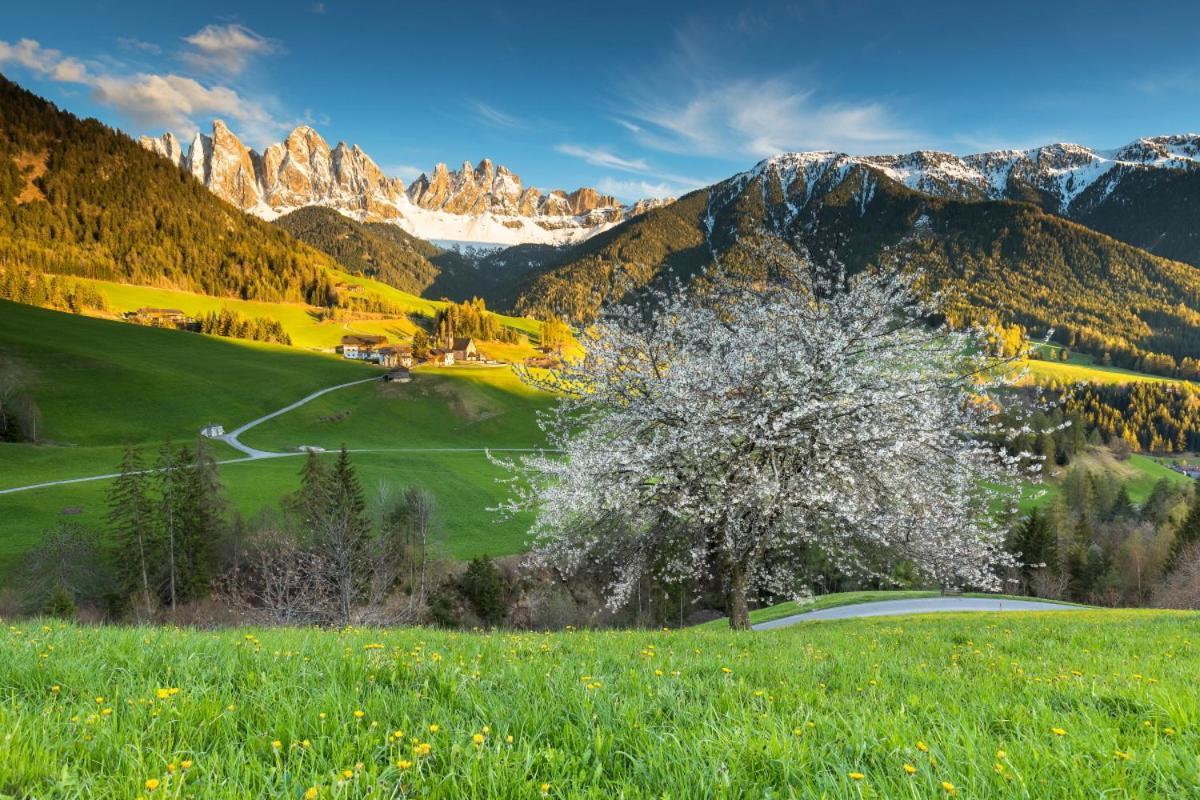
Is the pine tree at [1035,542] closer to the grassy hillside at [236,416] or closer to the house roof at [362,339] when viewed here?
the grassy hillside at [236,416]

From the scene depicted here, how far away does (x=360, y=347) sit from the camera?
499 feet

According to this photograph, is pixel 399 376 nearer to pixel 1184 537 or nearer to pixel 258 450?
pixel 258 450

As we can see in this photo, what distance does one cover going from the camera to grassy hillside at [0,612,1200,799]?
2527mm

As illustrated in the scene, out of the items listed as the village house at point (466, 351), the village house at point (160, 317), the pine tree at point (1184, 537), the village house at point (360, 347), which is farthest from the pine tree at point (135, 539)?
the village house at point (160, 317)

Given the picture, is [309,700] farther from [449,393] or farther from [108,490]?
[449,393]

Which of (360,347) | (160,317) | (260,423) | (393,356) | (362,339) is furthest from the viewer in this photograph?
(362,339)

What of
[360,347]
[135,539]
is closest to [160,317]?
[360,347]

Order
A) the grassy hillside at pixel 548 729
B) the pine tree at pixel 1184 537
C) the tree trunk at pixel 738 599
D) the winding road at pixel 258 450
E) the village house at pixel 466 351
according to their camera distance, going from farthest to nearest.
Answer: the village house at pixel 466 351 → the pine tree at pixel 1184 537 → the winding road at pixel 258 450 → the tree trunk at pixel 738 599 → the grassy hillside at pixel 548 729

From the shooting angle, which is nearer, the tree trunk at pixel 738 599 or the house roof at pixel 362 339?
the tree trunk at pixel 738 599

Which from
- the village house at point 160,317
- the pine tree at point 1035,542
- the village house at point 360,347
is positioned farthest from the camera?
the village house at point 360,347

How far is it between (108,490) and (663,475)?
62.6m

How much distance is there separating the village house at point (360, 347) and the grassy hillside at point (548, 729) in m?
155

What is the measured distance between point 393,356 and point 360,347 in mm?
13227

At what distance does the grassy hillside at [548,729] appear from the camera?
2.53m
